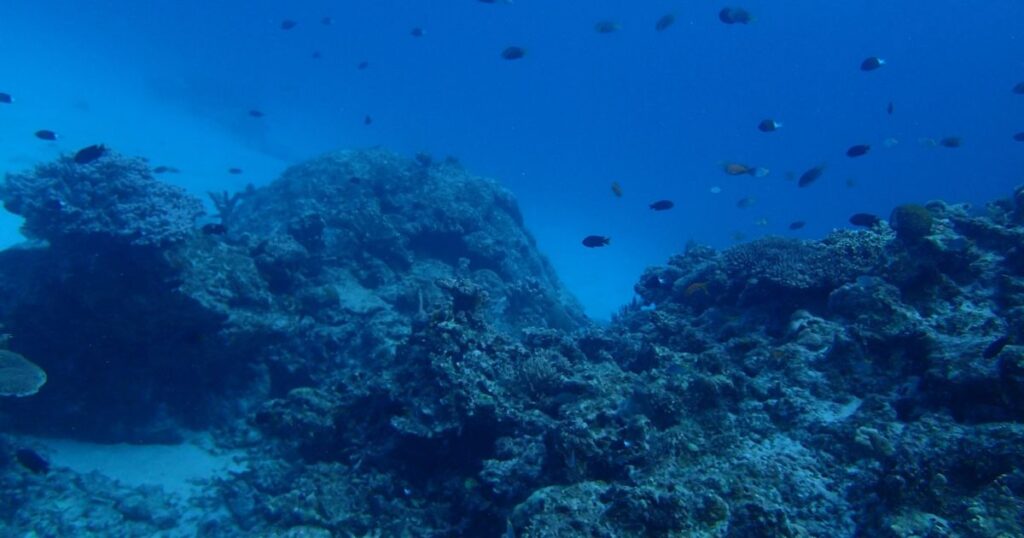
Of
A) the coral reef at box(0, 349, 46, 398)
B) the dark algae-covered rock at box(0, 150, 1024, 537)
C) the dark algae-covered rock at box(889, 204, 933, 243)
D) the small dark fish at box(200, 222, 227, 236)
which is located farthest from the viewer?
the small dark fish at box(200, 222, 227, 236)

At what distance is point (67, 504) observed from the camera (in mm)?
7496

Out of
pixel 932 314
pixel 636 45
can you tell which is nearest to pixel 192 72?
pixel 636 45

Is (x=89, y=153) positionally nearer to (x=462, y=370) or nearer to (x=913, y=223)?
(x=462, y=370)

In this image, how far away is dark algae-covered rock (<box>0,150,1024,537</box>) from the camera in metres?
4.25

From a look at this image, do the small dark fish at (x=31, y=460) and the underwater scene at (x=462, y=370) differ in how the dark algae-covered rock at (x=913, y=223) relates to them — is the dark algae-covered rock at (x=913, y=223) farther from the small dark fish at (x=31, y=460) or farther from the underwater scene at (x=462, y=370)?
the small dark fish at (x=31, y=460)

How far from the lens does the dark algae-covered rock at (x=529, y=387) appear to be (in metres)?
4.25

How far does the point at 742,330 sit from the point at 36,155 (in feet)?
127

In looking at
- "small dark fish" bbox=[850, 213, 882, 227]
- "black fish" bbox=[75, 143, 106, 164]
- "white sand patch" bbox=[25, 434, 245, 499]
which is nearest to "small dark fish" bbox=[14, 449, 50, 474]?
"white sand patch" bbox=[25, 434, 245, 499]

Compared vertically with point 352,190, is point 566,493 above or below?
below

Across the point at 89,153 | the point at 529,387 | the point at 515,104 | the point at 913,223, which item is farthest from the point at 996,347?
the point at 515,104

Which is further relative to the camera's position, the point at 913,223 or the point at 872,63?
the point at 872,63

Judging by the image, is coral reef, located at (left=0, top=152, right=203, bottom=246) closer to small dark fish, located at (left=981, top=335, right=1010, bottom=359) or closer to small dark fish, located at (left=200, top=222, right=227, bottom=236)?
small dark fish, located at (left=200, top=222, right=227, bottom=236)

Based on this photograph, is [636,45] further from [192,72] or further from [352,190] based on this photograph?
[352,190]

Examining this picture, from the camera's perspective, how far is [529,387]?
6617mm
